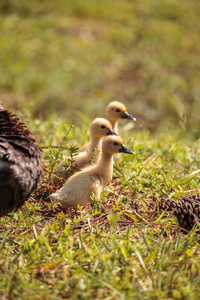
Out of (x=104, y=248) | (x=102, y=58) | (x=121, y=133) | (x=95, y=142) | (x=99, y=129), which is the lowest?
(x=104, y=248)

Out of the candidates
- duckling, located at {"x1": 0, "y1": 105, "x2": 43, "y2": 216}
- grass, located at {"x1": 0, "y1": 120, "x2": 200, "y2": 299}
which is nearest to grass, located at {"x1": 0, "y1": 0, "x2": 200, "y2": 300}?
grass, located at {"x1": 0, "y1": 120, "x2": 200, "y2": 299}

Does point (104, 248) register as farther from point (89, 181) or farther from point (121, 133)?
point (121, 133)

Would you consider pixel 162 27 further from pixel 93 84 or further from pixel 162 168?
pixel 162 168

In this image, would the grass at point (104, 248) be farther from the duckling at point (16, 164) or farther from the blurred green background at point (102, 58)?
the blurred green background at point (102, 58)

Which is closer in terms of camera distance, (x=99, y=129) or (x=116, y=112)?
(x=99, y=129)

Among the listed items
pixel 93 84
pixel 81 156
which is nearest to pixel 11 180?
pixel 81 156

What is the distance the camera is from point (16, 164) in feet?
9.89

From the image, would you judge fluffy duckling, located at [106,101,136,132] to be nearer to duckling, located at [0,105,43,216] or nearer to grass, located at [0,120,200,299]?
grass, located at [0,120,200,299]

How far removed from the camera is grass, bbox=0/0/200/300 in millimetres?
2539

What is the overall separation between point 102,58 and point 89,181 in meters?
5.50

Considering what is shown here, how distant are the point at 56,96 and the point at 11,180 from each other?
4701mm

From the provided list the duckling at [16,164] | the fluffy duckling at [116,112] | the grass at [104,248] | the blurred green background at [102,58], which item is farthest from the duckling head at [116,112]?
the blurred green background at [102,58]

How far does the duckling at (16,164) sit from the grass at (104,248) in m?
0.17

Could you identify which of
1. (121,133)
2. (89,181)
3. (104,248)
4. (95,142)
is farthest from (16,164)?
(121,133)
